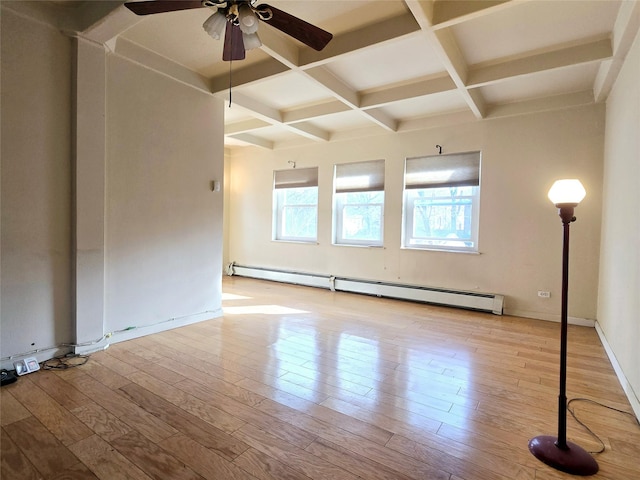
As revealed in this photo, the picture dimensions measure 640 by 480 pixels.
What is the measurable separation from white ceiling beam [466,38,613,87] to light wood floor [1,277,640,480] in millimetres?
2712

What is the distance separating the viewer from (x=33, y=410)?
79.0 inches

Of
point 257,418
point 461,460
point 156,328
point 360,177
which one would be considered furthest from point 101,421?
point 360,177

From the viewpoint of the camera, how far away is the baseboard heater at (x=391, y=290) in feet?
14.9

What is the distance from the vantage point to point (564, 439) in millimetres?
1722

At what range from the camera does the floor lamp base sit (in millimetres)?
1594

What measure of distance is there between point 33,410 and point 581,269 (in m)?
5.37

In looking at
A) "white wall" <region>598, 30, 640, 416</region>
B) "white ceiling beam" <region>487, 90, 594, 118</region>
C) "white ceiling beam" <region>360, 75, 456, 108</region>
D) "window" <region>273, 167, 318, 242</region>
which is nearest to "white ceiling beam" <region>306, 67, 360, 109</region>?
"white ceiling beam" <region>360, 75, 456, 108</region>

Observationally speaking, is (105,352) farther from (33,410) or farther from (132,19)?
(132,19)

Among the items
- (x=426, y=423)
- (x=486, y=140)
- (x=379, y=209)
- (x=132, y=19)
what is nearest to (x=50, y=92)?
(x=132, y=19)

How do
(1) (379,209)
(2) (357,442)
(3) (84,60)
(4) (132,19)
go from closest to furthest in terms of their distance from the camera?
(2) (357,442) < (4) (132,19) < (3) (84,60) < (1) (379,209)

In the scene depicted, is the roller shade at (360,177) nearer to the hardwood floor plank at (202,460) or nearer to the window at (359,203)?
the window at (359,203)

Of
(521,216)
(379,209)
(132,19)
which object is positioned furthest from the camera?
(379,209)

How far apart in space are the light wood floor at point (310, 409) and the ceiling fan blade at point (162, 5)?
7.85 ft

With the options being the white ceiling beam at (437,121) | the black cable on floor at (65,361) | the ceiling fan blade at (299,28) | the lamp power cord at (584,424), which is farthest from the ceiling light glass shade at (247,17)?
the white ceiling beam at (437,121)
